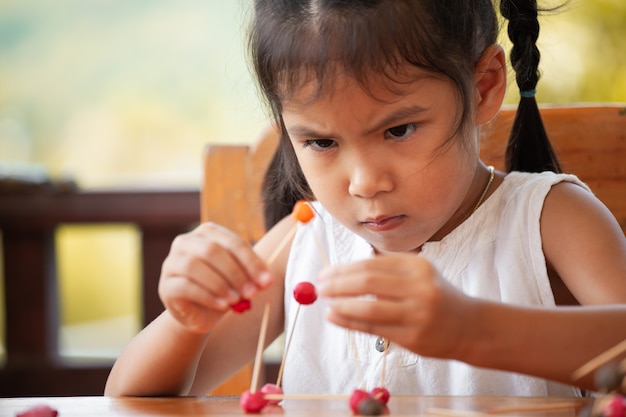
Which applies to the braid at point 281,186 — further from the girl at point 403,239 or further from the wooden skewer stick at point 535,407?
the wooden skewer stick at point 535,407

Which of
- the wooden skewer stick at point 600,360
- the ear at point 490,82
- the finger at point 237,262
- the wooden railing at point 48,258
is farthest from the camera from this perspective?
the wooden railing at point 48,258

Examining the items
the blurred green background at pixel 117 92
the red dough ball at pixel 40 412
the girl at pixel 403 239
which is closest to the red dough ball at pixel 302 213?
the girl at pixel 403 239

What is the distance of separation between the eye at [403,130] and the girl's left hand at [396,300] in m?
0.27

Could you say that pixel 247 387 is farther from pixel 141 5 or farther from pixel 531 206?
pixel 141 5

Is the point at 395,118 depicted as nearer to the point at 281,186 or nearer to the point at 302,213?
the point at 302,213

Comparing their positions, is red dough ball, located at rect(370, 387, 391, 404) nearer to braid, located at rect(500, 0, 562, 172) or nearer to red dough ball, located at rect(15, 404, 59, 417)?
red dough ball, located at rect(15, 404, 59, 417)

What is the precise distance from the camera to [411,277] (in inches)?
28.7

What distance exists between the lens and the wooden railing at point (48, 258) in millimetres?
2404

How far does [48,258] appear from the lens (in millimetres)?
2504

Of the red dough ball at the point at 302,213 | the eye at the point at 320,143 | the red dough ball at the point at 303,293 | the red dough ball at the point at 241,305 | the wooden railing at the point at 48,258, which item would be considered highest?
the eye at the point at 320,143

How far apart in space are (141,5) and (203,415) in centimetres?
229

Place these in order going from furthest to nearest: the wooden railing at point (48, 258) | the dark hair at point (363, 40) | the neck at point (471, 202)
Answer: the wooden railing at point (48, 258), the neck at point (471, 202), the dark hair at point (363, 40)

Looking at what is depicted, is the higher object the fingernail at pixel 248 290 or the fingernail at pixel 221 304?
the fingernail at pixel 248 290

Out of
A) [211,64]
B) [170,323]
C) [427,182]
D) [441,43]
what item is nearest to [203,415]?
[170,323]
